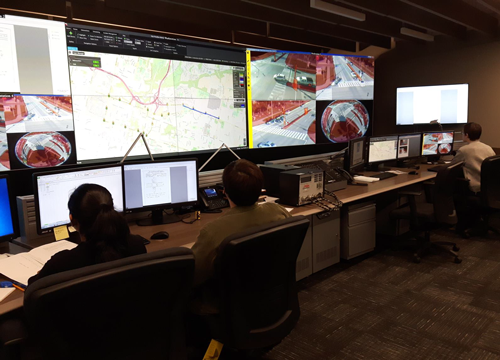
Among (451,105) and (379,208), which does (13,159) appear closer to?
(379,208)

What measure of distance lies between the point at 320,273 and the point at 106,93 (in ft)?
8.58

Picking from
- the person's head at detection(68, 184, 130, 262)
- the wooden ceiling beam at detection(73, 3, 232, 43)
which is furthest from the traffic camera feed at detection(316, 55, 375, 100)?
the person's head at detection(68, 184, 130, 262)

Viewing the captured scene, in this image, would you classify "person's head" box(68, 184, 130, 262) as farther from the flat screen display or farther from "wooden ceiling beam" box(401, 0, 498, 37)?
"wooden ceiling beam" box(401, 0, 498, 37)

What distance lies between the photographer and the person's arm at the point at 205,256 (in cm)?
166

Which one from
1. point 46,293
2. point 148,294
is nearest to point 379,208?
point 148,294

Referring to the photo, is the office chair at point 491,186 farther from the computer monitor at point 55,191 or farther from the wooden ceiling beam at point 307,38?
the computer monitor at point 55,191

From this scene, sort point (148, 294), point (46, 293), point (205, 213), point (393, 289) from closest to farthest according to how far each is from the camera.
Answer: point (46, 293) < point (148, 294) < point (205, 213) < point (393, 289)

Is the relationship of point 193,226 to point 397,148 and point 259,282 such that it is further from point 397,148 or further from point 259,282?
point 397,148

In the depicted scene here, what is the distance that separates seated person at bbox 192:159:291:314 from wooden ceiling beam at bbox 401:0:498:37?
3.71 m

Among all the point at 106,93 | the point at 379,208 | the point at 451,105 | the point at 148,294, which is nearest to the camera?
the point at 148,294

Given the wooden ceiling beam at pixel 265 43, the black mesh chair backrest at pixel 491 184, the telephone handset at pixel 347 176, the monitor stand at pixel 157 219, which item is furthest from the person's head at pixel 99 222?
the wooden ceiling beam at pixel 265 43

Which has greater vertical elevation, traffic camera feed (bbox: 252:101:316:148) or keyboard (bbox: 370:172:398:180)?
traffic camera feed (bbox: 252:101:316:148)

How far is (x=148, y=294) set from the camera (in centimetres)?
123

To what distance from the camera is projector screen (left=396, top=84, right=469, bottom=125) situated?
6203 mm
